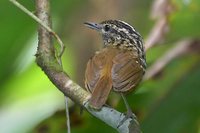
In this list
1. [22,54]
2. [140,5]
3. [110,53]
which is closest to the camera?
[110,53]

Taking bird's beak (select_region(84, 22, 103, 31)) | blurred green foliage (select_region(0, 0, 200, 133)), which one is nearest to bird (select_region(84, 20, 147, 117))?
bird's beak (select_region(84, 22, 103, 31))

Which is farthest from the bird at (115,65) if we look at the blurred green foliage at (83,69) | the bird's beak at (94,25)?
the blurred green foliage at (83,69)

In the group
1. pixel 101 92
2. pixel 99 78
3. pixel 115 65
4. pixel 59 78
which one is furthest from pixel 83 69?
pixel 59 78

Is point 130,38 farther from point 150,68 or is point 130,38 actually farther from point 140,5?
point 140,5

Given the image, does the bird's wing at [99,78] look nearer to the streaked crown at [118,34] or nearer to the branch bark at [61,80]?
the branch bark at [61,80]

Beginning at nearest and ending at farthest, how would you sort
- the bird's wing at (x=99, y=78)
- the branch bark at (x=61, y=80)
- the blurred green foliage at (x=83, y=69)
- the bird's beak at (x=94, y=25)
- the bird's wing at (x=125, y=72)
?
the branch bark at (x=61, y=80), the bird's wing at (x=99, y=78), the bird's wing at (x=125, y=72), the bird's beak at (x=94, y=25), the blurred green foliage at (x=83, y=69)

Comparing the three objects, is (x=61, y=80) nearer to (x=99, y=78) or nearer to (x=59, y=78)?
(x=59, y=78)

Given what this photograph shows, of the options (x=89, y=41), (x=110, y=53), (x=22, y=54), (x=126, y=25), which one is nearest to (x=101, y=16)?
(x=89, y=41)
